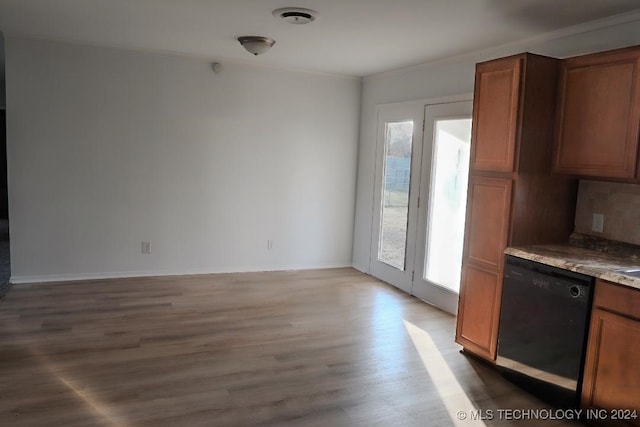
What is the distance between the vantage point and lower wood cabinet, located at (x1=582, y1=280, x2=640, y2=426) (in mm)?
2480

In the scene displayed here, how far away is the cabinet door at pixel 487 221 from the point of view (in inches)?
130

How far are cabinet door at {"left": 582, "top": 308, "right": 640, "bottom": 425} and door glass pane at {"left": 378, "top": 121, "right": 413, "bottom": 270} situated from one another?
271 cm

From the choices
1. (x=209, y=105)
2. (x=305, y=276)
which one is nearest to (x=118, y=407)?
(x=305, y=276)

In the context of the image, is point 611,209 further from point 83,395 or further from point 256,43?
point 83,395

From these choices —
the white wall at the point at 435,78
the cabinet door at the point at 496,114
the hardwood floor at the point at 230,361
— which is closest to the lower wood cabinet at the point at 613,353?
the hardwood floor at the point at 230,361

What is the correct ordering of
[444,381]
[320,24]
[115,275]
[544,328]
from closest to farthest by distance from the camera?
[544,328] → [444,381] → [320,24] → [115,275]

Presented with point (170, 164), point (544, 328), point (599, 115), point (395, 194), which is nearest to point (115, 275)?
point (170, 164)

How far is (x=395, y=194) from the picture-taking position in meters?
5.46

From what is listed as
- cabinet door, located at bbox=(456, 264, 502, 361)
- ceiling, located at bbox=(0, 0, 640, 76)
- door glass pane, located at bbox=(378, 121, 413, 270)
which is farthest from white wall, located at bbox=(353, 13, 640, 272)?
cabinet door, located at bbox=(456, 264, 502, 361)

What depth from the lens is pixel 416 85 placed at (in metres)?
5.04

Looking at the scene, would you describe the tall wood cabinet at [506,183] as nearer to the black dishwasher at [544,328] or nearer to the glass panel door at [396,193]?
the black dishwasher at [544,328]

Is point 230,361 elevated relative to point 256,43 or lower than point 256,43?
lower

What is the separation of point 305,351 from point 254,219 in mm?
2469

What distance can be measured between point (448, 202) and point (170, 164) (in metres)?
3.04
